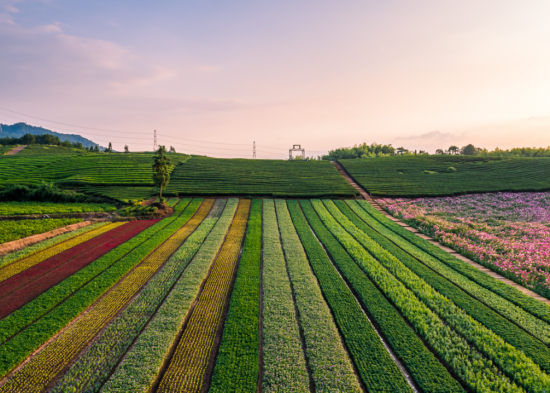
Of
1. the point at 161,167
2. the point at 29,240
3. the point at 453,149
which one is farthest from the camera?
the point at 453,149

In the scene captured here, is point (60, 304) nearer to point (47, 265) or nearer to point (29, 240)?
point (47, 265)

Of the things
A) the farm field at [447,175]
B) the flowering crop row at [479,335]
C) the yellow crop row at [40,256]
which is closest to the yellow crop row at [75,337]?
the yellow crop row at [40,256]

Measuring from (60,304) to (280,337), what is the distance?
8.55 metres

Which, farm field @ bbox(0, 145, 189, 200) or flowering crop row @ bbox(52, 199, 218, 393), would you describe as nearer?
flowering crop row @ bbox(52, 199, 218, 393)

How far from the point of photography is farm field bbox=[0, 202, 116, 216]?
22987mm

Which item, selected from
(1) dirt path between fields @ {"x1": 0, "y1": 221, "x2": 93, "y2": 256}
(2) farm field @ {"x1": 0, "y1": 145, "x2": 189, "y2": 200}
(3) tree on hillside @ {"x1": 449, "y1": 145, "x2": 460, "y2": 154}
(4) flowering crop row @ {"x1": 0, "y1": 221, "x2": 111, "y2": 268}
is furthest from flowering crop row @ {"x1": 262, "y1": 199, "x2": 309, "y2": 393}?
(3) tree on hillside @ {"x1": 449, "y1": 145, "x2": 460, "y2": 154}

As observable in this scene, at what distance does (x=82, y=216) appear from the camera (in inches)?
958

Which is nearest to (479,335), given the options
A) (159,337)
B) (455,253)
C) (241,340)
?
(241,340)

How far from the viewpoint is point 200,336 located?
816 cm

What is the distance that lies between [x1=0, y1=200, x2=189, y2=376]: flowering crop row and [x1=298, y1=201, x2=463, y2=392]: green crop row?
945 cm

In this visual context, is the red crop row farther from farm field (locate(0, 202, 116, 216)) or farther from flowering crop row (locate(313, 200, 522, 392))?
flowering crop row (locate(313, 200, 522, 392))

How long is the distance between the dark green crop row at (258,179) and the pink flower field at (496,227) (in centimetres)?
1031

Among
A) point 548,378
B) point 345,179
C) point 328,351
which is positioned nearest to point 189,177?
point 345,179

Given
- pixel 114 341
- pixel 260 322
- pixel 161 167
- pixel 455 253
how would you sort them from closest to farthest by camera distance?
pixel 114 341 → pixel 260 322 → pixel 455 253 → pixel 161 167
